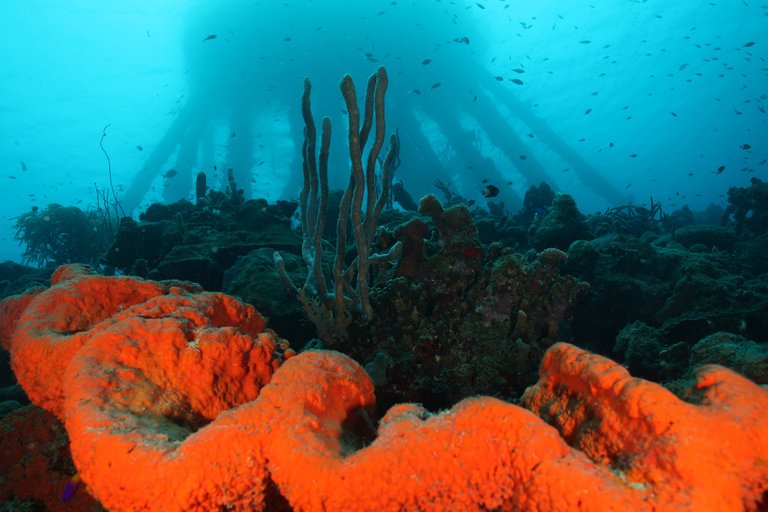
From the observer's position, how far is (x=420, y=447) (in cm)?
118

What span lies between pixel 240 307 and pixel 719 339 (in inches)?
138

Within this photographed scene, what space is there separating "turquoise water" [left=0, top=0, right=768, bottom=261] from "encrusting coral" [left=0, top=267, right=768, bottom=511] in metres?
18.6

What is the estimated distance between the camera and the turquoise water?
34.0 m

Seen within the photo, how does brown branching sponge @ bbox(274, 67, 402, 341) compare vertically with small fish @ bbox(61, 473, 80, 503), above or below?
above

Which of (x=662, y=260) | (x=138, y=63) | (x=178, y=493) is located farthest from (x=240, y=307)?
(x=138, y=63)

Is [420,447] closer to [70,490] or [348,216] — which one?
[70,490]

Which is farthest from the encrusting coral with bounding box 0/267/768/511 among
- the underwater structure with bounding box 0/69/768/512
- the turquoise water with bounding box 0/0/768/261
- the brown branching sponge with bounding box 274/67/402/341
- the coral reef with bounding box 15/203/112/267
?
the turquoise water with bounding box 0/0/768/261

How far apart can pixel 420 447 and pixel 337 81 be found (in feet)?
126

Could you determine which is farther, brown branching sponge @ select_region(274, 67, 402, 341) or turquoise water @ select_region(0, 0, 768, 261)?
turquoise water @ select_region(0, 0, 768, 261)

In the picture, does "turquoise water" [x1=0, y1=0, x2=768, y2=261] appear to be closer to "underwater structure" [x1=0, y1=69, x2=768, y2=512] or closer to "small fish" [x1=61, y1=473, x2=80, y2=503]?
"underwater structure" [x1=0, y1=69, x2=768, y2=512]

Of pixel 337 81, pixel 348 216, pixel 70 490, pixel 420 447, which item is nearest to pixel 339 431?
pixel 420 447

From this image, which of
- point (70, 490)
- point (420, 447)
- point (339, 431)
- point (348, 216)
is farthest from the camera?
point (348, 216)

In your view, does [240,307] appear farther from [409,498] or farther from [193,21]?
[193,21]

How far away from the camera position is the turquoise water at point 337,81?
34.0 m
